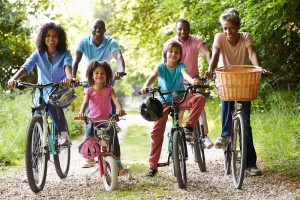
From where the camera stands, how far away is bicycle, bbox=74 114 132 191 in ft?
17.2

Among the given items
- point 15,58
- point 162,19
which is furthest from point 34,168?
point 162,19

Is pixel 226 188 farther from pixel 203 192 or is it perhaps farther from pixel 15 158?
pixel 15 158

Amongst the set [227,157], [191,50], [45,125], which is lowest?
[227,157]

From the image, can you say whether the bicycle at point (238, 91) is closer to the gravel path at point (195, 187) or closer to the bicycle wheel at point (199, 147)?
the gravel path at point (195, 187)

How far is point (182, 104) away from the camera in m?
5.60

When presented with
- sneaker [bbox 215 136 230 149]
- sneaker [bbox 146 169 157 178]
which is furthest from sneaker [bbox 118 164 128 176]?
sneaker [bbox 215 136 230 149]

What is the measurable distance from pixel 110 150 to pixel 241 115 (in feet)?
5.04

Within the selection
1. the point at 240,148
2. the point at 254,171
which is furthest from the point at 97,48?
the point at 254,171

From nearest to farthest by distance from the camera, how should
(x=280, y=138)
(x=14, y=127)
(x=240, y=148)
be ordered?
(x=240, y=148), (x=280, y=138), (x=14, y=127)

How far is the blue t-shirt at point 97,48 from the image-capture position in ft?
20.8

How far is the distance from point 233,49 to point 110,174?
2.08 meters

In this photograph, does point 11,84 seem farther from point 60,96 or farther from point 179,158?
point 179,158

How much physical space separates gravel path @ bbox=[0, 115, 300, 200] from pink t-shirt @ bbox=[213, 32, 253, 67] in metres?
1.41

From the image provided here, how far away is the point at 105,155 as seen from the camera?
537 cm
